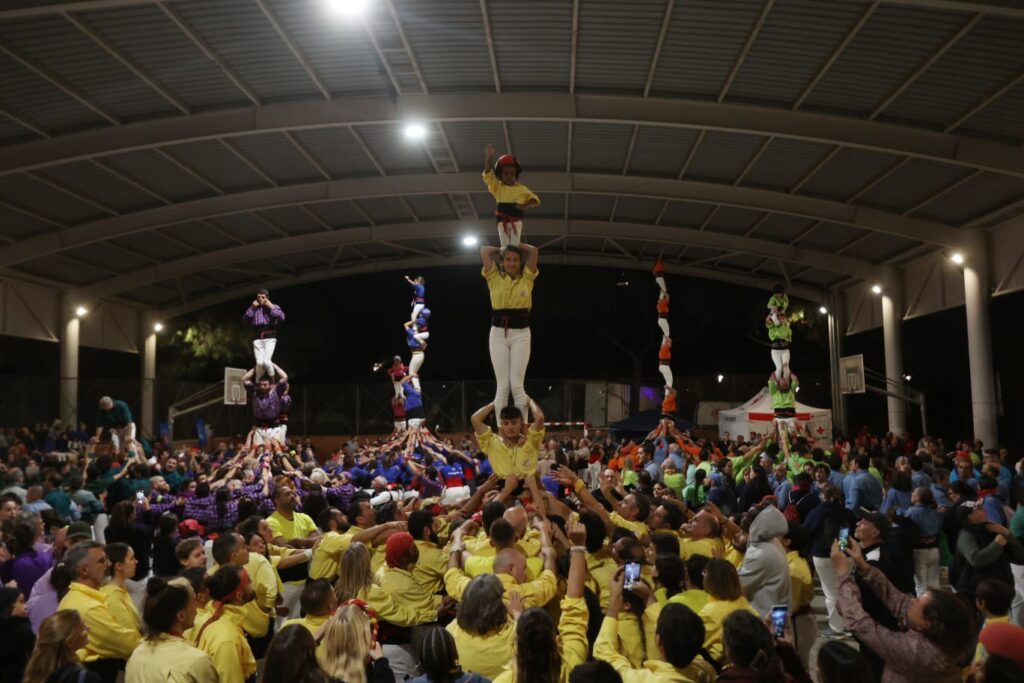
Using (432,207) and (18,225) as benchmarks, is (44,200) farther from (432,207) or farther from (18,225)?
(432,207)

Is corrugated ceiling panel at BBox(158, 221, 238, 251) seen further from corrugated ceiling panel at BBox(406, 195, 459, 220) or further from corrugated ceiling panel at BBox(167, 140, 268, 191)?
corrugated ceiling panel at BBox(406, 195, 459, 220)

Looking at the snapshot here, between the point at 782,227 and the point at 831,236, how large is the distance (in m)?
1.30

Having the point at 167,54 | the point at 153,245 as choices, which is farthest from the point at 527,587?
the point at 153,245

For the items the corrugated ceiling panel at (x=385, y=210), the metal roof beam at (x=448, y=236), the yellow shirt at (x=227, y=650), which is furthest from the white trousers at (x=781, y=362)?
the yellow shirt at (x=227, y=650)

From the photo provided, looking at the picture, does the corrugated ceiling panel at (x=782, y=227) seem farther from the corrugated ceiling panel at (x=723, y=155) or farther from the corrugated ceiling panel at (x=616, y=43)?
the corrugated ceiling panel at (x=616, y=43)

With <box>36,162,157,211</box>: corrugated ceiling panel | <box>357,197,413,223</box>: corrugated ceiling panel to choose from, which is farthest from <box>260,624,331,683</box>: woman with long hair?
<box>357,197,413,223</box>: corrugated ceiling panel

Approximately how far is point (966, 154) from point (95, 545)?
1476cm

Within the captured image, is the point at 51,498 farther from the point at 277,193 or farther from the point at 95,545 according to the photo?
the point at 277,193

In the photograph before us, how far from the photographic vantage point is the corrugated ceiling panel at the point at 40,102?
12531mm

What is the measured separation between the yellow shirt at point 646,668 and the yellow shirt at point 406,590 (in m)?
1.79

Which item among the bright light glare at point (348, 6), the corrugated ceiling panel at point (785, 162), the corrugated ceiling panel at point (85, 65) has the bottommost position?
the corrugated ceiling panel at point (785, 162)

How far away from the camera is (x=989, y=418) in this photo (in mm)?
17109

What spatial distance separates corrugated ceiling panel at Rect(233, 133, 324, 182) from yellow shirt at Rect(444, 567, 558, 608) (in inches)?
542

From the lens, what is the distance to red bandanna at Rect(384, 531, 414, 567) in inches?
197
